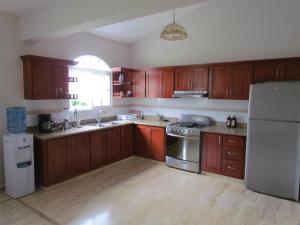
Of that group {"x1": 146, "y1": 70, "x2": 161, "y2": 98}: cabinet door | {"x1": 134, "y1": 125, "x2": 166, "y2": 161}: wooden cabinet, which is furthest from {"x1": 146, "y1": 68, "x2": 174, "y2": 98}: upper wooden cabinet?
{"x1": 134, "y1": 125, "x2": 166, "y2": 161}: wooden cabinet

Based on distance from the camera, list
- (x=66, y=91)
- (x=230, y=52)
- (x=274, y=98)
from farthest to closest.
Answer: (x=230, y=52), (x=66, y=91), (x=274, y=98)

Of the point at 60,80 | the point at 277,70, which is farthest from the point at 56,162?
the point at 277,70

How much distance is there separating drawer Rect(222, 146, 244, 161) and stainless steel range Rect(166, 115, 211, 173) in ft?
1.54

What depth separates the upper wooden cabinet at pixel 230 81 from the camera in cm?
373

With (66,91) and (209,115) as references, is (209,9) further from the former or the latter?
(66,91)

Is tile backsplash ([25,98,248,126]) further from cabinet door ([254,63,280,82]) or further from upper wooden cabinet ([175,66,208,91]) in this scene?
cabinet door ([254,63,280,82])

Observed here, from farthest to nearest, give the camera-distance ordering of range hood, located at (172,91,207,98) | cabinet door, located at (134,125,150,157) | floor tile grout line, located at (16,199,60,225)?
cabinet door, located at (134,125,150,157)
range hood, located at (172,91,207,98)
floor tile grout line, located at (16,199,60,225)

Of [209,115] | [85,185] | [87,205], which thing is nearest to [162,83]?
[209,115]

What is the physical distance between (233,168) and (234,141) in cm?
48

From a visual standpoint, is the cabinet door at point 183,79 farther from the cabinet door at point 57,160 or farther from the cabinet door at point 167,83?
the cabinet door at point 57,160

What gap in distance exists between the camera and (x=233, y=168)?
367cm

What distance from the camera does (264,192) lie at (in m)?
3.24

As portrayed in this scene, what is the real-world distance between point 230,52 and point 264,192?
2.60m

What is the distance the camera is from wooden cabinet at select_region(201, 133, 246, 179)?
3594mm
